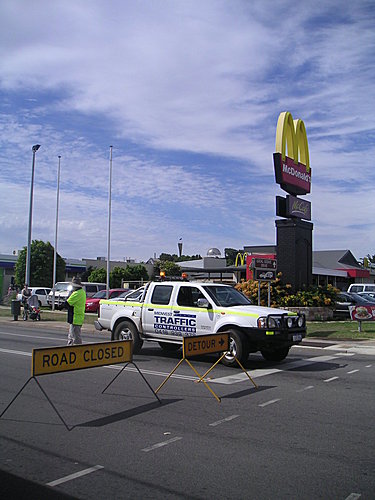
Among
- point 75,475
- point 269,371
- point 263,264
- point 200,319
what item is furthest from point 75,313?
point 263,264

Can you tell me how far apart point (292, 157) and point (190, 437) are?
20.2m

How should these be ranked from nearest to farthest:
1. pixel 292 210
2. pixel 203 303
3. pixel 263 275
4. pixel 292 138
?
pixel 203 303 < pixel 263 275 < pixel 292 210 < pixel 292 138

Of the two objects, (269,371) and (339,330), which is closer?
(269,371)

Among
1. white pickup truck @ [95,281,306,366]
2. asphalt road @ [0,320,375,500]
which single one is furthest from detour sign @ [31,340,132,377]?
white pickup truck @ [95,281,306,366]

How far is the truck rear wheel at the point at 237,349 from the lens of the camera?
1101cm

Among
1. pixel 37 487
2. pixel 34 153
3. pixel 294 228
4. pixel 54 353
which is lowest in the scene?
pixel 37 487

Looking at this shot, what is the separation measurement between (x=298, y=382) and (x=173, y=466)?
5.13m

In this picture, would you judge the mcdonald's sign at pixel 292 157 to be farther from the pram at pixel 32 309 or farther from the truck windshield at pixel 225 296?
the pram at pixel 32 309

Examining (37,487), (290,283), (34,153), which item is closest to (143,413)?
(37,487)

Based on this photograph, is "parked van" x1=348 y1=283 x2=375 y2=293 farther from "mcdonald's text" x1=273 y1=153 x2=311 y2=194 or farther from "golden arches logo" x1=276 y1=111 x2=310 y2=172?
"golden arches logo" x1=276 y1=111 x2=310 y2=172

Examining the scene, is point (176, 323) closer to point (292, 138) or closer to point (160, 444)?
point (160, 444)

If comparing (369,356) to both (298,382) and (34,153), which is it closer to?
(298,382)

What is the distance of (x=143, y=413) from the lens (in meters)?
7.37

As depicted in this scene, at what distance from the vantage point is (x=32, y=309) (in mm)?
25891
